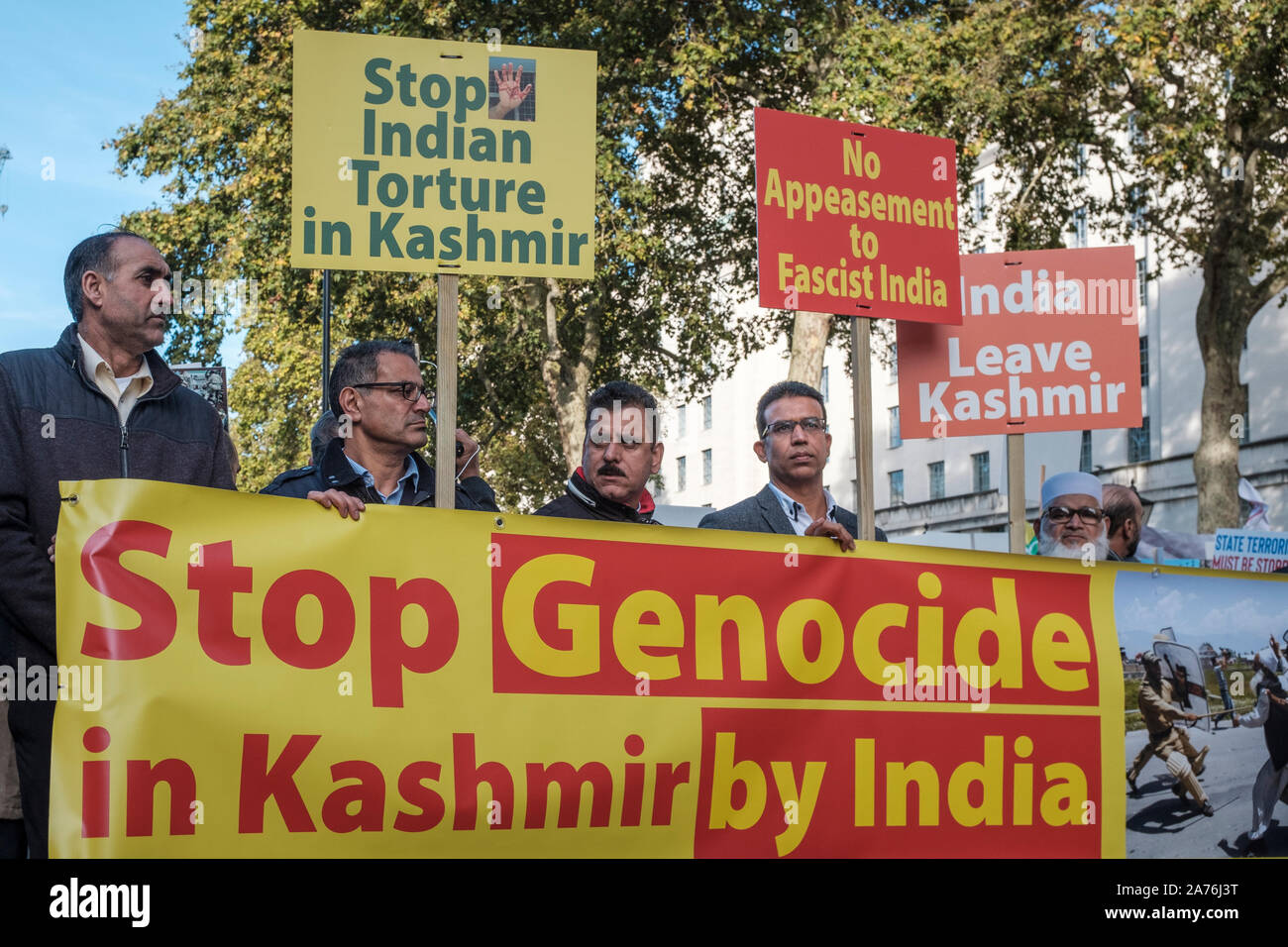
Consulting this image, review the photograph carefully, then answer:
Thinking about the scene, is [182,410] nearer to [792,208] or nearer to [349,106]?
[349,106]

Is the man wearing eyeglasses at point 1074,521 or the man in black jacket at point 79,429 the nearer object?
the man in black jacket at point 79,429

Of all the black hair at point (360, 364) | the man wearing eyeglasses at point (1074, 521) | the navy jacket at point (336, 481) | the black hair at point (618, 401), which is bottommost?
the man wearing eyeglasses at point (1074, 521)

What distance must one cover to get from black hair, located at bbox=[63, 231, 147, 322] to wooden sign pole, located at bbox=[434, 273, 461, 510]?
84cm

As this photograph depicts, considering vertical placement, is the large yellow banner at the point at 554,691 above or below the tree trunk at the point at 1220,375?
below

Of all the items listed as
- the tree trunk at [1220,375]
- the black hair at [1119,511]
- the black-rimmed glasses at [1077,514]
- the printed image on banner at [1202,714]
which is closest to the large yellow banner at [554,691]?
the printed image on banner at [1202,714]

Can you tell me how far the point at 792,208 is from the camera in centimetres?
482

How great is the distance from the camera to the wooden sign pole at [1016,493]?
4809 millimetres

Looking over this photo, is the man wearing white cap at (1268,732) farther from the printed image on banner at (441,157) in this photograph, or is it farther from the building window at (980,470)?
the building window at (980,470)

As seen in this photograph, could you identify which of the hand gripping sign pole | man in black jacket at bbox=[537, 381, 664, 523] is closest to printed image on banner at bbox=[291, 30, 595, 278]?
man in black jacket at bbox=[537, 381, 664, 523]

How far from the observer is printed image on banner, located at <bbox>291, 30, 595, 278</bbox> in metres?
4.10

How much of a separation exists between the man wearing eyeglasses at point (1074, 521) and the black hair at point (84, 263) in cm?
327

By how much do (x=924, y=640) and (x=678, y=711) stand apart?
2.74 ft

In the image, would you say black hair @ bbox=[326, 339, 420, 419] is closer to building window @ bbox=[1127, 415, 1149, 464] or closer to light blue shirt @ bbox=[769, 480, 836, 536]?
light blue shirt @ bbox=[769, 480, 836, 536]
